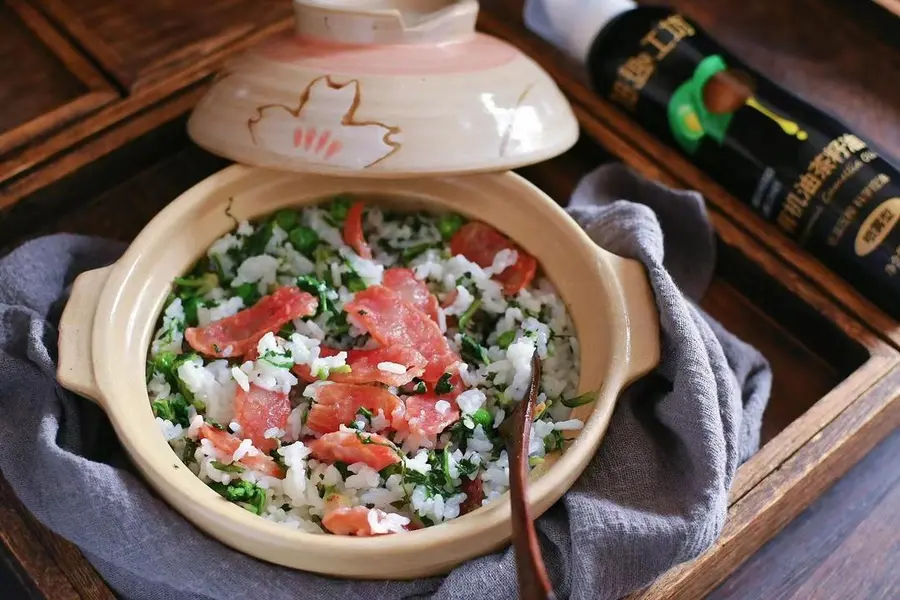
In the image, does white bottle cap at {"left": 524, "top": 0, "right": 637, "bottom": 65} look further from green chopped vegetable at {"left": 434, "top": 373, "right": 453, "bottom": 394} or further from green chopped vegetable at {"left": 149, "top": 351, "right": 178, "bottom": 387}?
green chopped vegetable at {"left": 149, "top": 351, "right": 178, "bottom": 387}

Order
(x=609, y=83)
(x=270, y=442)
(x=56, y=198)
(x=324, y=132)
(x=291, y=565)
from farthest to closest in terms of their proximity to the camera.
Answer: (x=609, y=83), (x=56, y=198), (x=324, y=132), (x=270, y=442), (x=291, y=565)

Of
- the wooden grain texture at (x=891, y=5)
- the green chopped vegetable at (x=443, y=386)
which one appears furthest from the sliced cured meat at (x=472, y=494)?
the wooden grain texture at (x=891, y=5)

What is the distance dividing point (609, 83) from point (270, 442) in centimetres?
79

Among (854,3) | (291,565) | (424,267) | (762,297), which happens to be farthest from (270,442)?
(854,3)

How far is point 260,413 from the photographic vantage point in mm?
954

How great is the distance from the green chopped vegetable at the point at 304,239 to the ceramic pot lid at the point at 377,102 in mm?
115

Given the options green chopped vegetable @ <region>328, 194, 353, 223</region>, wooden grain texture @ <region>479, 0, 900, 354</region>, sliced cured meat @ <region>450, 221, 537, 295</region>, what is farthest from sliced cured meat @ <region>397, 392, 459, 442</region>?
wooden grain texture @ <region>479, 0, 900, 354</region>

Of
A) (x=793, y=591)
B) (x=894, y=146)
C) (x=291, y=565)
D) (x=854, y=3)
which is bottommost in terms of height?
(x=793, y=591)

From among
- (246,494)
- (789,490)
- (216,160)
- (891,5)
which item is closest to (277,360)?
(246,494)

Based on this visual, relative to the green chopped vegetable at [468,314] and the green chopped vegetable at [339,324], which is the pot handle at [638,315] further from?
the green chopped vegetable at [339,324]

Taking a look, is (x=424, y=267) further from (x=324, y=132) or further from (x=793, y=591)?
(x=793, y=591)

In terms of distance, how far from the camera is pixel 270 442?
3.08 ft

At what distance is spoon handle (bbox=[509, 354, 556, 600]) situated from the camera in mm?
697

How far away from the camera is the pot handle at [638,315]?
3.12 feet
